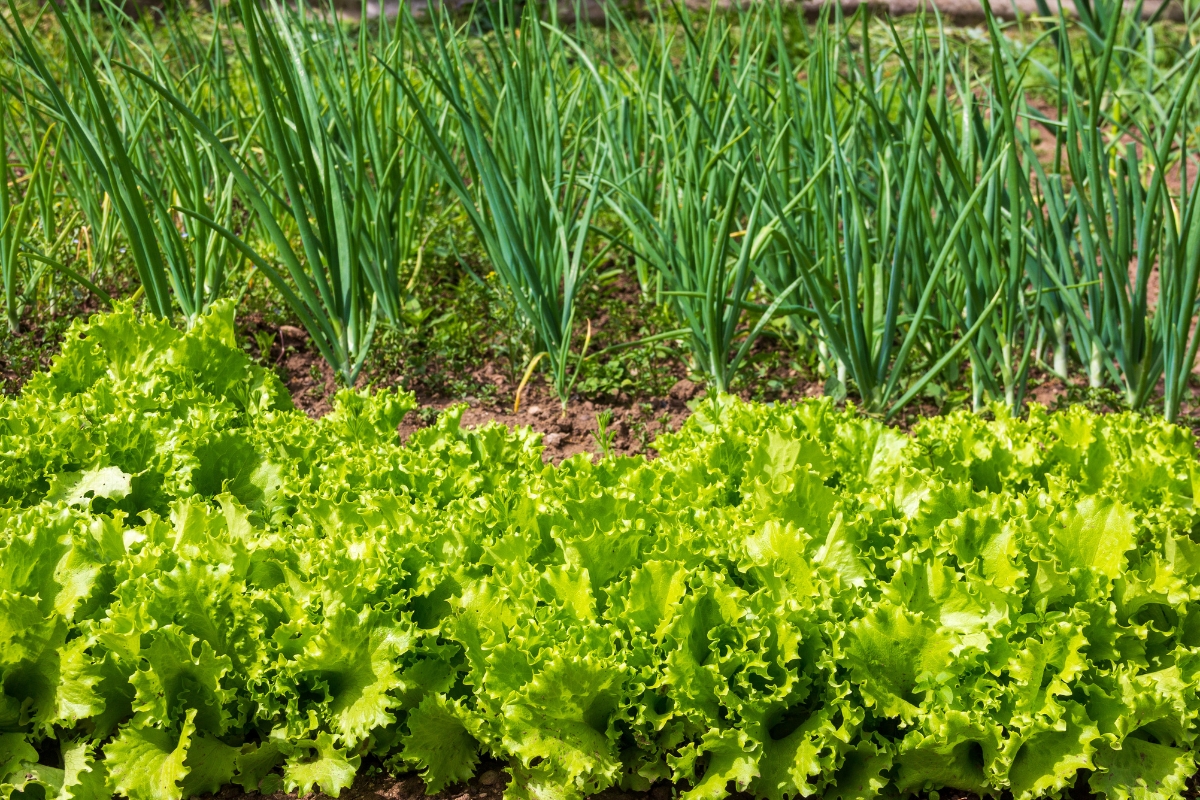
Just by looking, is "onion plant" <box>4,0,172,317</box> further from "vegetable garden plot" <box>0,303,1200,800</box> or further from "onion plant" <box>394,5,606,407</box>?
"vegetable garden plot" <box>0,303,1200,800</box>

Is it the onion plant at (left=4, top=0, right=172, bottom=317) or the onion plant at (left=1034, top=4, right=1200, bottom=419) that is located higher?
the onion plant at (left=4, top=0, right=172, bottom=317)

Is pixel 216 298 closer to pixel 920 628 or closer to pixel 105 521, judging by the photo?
pixel 105 521

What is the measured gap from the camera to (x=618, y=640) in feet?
6.75

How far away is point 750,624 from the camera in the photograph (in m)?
1.98

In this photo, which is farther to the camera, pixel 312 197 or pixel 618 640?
pixel 312 197

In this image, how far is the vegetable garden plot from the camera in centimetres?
193

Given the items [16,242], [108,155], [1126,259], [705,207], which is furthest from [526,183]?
[1126,259]

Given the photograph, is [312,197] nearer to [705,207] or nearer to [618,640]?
[705,207]

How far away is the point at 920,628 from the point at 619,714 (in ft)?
1.82

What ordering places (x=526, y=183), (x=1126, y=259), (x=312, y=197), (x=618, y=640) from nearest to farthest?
(x=618, y=640) < (x=1126, y=259) < (x=312, y=197) < (x=526, y=183)

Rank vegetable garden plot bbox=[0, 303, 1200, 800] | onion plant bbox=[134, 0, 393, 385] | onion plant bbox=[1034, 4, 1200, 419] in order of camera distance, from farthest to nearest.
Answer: onion plant bbox=[134, 0, 393, 385] < onion plant bbox=[1034, 4, 1200, 419] < vegetable garden plot bbox=[0, 303, 1200, 800]

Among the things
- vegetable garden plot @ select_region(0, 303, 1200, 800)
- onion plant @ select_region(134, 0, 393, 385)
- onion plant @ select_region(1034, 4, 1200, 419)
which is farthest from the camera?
onion plant @ select_region(134, 0, 393, 385)

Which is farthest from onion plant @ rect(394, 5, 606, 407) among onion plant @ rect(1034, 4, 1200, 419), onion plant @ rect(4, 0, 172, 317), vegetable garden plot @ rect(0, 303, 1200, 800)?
onion plant @ rect(1034, 4, 1200, 419)

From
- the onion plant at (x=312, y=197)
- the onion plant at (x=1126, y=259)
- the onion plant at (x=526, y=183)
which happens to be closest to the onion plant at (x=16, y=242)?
the onion plant at (x=312, y=197)
